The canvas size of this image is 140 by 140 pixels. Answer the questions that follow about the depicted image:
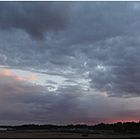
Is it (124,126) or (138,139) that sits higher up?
(124,126)

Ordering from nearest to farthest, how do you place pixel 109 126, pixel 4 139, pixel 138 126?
pixel 4 139 → pixel 138 126 → pixel 109 126

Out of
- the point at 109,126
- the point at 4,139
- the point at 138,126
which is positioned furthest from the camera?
the point at 109,126

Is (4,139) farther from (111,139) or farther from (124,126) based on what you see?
(124,126)

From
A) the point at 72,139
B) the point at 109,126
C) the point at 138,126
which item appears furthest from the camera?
the point at 109,126

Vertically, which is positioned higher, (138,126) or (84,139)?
(138,126)

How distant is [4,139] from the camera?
143 ft

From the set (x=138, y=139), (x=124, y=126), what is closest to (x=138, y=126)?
(x=124, y=126)

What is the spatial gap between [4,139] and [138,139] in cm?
1754

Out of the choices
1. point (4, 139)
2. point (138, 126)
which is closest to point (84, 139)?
point (4, 139)

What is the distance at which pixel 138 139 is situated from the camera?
47.7m

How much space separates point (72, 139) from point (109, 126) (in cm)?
3561

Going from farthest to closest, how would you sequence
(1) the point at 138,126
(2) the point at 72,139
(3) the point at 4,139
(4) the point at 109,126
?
(4) the point at 109,126, (1) the point at 138,126, (2) the point at 72,139, (3) the point at 4,139

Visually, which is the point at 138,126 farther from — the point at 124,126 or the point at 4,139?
the point at 4,139

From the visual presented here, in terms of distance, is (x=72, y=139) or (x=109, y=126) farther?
(x=109, y=126)
